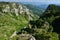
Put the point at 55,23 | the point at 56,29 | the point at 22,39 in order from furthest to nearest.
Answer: the point at 55,23, the point at 56,29, the point at 22,39

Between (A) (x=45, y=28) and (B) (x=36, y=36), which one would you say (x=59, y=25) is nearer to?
(A) (x=45, y=28)

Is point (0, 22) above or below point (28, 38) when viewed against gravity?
Result: below

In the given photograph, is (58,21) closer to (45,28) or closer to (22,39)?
(45,28)

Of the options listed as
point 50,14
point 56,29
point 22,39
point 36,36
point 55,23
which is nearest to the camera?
point 22,39

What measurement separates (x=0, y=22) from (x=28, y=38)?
279 ft

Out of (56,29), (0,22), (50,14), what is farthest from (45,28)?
(0,22)

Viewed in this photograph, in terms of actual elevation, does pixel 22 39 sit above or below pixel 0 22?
above

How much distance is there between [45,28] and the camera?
5389 inches

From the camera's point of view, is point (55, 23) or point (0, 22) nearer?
point (55, 23)

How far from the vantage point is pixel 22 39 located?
105562 millimetres

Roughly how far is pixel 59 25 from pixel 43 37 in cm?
4444

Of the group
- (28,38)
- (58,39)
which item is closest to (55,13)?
(58,39)

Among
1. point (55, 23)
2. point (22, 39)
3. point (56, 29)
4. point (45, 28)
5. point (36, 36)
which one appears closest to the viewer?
point (22, 39)

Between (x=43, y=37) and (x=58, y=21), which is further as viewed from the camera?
(x=58, y=21)
